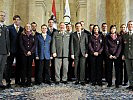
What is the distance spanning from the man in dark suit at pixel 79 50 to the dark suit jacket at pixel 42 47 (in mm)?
613

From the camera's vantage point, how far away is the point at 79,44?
6359 mm

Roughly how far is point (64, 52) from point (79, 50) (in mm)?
412

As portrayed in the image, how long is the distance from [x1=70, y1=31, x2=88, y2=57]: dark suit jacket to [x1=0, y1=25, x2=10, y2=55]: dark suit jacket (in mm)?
1648

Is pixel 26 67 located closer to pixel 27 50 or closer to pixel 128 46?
pixel 27 50

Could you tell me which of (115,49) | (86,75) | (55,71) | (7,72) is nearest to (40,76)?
(55,71)

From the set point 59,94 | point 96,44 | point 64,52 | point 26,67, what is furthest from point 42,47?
point 59,94

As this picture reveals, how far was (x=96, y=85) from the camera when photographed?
6254 millimetres

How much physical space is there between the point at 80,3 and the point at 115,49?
241 inches

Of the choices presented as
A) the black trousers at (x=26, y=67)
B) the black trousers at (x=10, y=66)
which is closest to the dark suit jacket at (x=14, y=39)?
the black trousers at (x=10, y=66)

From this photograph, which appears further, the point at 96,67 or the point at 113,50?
the point at 96,67

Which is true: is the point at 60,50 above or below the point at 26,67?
above

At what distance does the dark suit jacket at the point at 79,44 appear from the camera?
633 centimetres

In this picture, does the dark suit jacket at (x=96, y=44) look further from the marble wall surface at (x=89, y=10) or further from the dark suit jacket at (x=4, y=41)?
the marble wall surface at (x=89, y=10)

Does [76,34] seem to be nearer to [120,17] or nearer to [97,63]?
[97,63]
